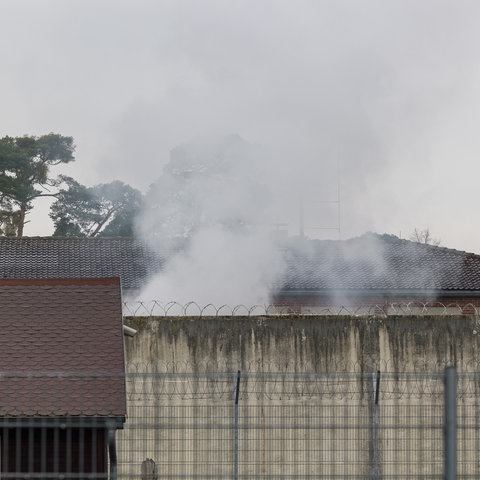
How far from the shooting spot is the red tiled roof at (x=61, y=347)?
10383mm

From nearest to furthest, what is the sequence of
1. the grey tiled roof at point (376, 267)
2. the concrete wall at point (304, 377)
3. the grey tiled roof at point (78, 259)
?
the concrete wall at point (304, 377) → the grey tiled roof at point (78, 259) → the grey tiled roof at point (376, 267)

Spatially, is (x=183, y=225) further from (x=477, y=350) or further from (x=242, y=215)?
(x=477, y=350)

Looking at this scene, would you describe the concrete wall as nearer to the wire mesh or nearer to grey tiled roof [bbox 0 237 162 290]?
the wire mesh

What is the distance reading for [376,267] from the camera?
32312 millimetres

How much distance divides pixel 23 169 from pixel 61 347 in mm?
40670

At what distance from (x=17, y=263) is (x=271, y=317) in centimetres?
1756

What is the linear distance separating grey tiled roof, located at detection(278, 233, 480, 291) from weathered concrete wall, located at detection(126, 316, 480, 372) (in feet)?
47.6

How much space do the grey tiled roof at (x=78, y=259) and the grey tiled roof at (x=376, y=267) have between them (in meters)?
3.69

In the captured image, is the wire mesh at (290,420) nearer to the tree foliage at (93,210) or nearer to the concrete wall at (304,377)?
the concrete wall at (304,377)

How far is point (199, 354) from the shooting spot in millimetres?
14961

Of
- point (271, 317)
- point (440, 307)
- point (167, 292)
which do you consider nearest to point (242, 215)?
point (167, 292)

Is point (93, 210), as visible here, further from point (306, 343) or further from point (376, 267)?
point (306, 343)

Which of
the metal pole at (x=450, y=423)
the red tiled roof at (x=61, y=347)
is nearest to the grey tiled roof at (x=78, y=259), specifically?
the red tiled roof at (x=61, y=347)

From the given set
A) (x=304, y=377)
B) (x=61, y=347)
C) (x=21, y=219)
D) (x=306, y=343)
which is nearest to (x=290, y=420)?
(x=304, y=377)
